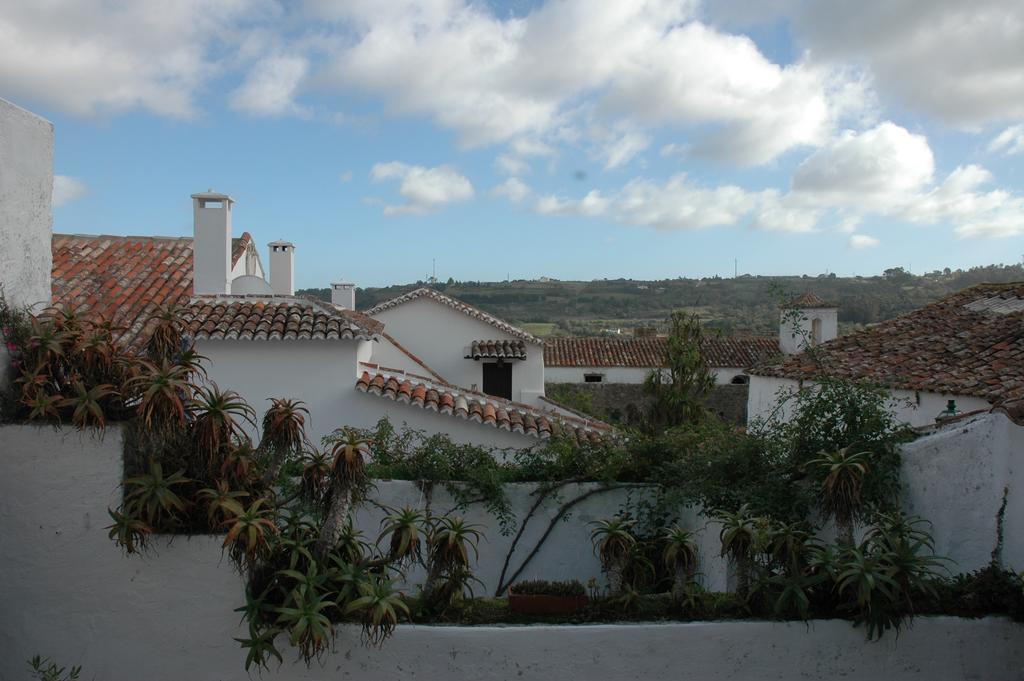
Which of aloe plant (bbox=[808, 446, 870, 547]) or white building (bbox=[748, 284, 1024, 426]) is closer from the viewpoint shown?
aloe plant (bbox=[808, 446, 870, 547])

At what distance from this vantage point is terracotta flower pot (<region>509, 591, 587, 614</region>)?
17.5ft

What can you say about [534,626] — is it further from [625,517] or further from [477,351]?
[477,351]

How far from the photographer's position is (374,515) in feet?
25.3

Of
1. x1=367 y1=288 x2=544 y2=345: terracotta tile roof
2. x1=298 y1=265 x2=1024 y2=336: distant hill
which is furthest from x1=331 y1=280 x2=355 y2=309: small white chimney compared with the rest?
x1=298 y1=265 x2=1024 y2=336: distant hill

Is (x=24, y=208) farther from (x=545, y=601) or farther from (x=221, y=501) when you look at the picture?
(x=545, y=601)

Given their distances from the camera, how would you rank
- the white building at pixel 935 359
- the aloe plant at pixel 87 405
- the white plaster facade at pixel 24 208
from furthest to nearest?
the white building at pixel 935 359 → the white plaster facade at pixel 24 208 → the aloe plant at pixel 87 405

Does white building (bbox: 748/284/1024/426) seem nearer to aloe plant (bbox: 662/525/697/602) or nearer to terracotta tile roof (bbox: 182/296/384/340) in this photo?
aloe plant (bbox: 662/525/697/602)

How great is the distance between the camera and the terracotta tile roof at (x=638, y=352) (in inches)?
1387

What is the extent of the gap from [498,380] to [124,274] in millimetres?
12992

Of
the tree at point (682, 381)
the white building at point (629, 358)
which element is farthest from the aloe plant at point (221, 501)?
the white building at point (629, 358)

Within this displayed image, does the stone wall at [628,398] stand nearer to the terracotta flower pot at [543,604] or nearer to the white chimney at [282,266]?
the white chimney at [282,266]

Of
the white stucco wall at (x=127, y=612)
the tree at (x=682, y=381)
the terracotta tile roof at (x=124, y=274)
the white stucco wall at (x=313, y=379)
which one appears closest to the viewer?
the white stucco wall at (x=127, y=612)

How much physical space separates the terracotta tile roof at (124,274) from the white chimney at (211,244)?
1.53 ft

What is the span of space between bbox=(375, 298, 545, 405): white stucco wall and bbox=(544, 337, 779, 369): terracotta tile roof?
1121 cm
